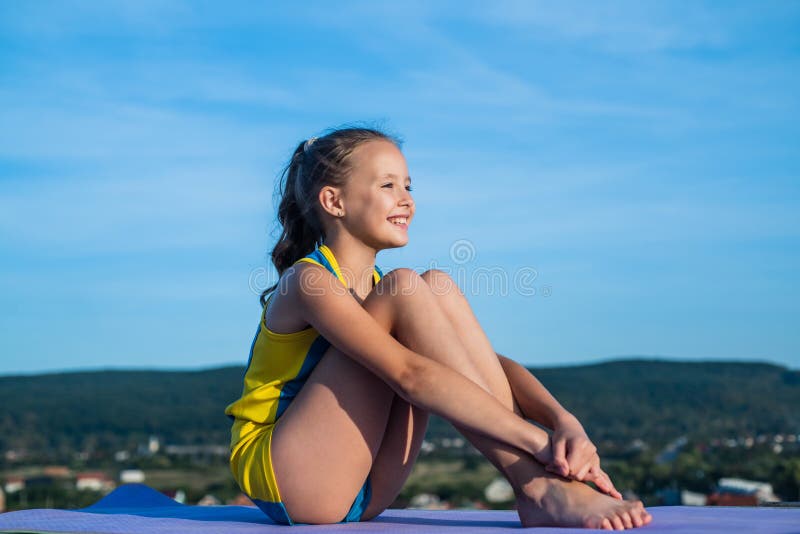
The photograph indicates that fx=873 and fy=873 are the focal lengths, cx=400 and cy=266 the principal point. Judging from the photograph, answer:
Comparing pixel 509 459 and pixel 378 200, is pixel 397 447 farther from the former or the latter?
pixel 378 200

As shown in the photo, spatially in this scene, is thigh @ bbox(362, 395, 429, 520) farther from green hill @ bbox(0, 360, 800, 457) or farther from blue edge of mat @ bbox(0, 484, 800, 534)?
green hill @ bbox(0, 360, 800, 457)

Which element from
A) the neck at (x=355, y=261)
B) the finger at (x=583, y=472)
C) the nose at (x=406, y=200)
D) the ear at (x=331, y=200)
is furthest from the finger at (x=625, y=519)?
the ear at (x=331, y=200)

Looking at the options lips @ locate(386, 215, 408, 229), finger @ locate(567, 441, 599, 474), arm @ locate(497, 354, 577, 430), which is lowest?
finger @ locate(567, 441, 599, 474)

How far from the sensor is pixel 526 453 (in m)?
2.17

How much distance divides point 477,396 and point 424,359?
161 mm

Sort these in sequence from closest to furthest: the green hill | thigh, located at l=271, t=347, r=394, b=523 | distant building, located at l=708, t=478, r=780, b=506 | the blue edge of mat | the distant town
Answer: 1. the blue edge of mat
2. thigh, located at l=271, t=347, r=394, b=523
3. distant building, located at l=708, t=478, r=780, b=506
4. the distant town
5. the green hill

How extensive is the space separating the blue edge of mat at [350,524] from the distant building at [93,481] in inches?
266

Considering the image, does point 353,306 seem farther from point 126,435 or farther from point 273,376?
point 126,435

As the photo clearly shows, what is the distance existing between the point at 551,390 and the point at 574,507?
10.3m

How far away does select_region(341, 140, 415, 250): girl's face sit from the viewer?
2.67m

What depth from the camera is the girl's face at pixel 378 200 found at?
2.67 meters

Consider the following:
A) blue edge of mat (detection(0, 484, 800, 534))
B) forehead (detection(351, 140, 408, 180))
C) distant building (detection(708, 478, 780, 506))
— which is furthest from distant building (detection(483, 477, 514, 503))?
forehead (detection(351, 140, 408, 180))

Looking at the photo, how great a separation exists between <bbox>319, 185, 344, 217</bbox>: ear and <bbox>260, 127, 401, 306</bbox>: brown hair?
0.07 feet

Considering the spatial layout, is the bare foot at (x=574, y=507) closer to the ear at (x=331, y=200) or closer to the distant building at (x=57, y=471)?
the ear at (x=331, y=200)
